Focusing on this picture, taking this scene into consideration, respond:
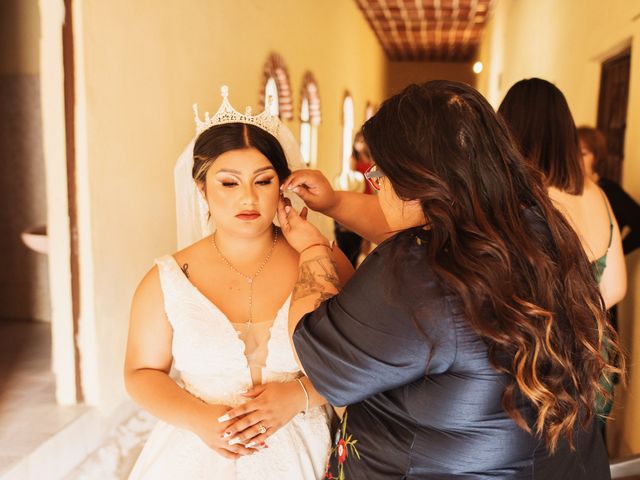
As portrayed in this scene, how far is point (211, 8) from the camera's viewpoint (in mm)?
4516

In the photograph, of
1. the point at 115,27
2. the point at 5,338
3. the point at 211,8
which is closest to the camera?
the point at 115,27

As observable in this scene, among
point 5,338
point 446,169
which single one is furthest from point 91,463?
point 446,169

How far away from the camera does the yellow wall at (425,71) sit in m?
17.3

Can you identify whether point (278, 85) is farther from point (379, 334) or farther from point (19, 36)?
point (379, 334)

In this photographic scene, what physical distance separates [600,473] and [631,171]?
228 centimetres

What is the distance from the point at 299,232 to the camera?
1.58 metres

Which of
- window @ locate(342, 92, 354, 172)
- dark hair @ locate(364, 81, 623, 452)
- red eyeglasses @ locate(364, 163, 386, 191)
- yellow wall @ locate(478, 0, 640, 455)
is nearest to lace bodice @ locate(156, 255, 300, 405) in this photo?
red eyeglasses @ locate(364, 163, 386, 191)

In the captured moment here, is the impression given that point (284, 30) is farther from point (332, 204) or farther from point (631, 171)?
point (332, 204)

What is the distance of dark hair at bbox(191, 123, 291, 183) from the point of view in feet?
6.08

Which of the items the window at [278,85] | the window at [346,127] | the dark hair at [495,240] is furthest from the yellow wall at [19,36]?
the window at [346,127]

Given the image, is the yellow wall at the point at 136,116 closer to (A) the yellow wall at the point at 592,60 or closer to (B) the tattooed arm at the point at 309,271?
(B) the tattooed arm at the point at 309,271

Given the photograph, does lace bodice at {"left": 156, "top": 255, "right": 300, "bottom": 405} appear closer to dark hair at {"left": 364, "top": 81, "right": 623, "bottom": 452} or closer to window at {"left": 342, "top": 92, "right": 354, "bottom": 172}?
dark hair at {"left": 364, "top": 81, "right": 623, "bottom": 452}

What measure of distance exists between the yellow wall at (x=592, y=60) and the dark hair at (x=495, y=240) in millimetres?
2000

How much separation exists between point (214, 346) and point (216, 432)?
0.75 feet
